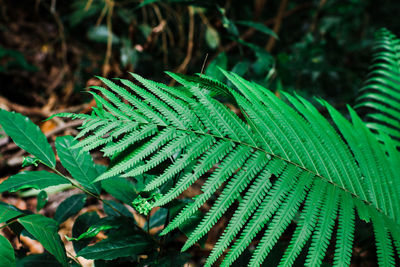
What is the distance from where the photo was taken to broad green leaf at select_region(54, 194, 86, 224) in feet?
3.28

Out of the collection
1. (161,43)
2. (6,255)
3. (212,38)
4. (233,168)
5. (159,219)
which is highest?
(212,38)

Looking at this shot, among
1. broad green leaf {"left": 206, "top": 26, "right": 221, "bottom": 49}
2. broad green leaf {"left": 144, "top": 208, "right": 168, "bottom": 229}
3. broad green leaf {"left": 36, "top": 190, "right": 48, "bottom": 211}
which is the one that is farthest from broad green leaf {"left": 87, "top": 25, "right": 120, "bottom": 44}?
broad green leaf {"left": 144, "top": 208, "right": 168, "bottom": 229}

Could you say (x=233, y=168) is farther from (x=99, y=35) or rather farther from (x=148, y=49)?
(x=99, y=35)

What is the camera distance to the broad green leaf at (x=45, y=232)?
67 centimetres

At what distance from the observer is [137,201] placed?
0.72 meters

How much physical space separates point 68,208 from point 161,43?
2430mm

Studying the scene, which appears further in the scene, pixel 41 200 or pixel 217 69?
pixel 217 69

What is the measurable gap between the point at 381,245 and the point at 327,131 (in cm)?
31

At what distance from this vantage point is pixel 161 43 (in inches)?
121

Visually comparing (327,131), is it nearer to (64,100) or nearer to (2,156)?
(2,156)

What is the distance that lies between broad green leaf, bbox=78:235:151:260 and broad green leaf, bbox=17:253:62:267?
0.19m

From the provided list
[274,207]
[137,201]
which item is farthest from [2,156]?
[274,207]

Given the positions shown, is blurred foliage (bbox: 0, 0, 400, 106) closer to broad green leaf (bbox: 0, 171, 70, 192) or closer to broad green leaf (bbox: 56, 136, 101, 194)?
broad green leaf (bbox: 56, 136, 101, 194)

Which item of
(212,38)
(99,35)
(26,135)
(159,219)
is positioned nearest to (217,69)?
(159,219)
